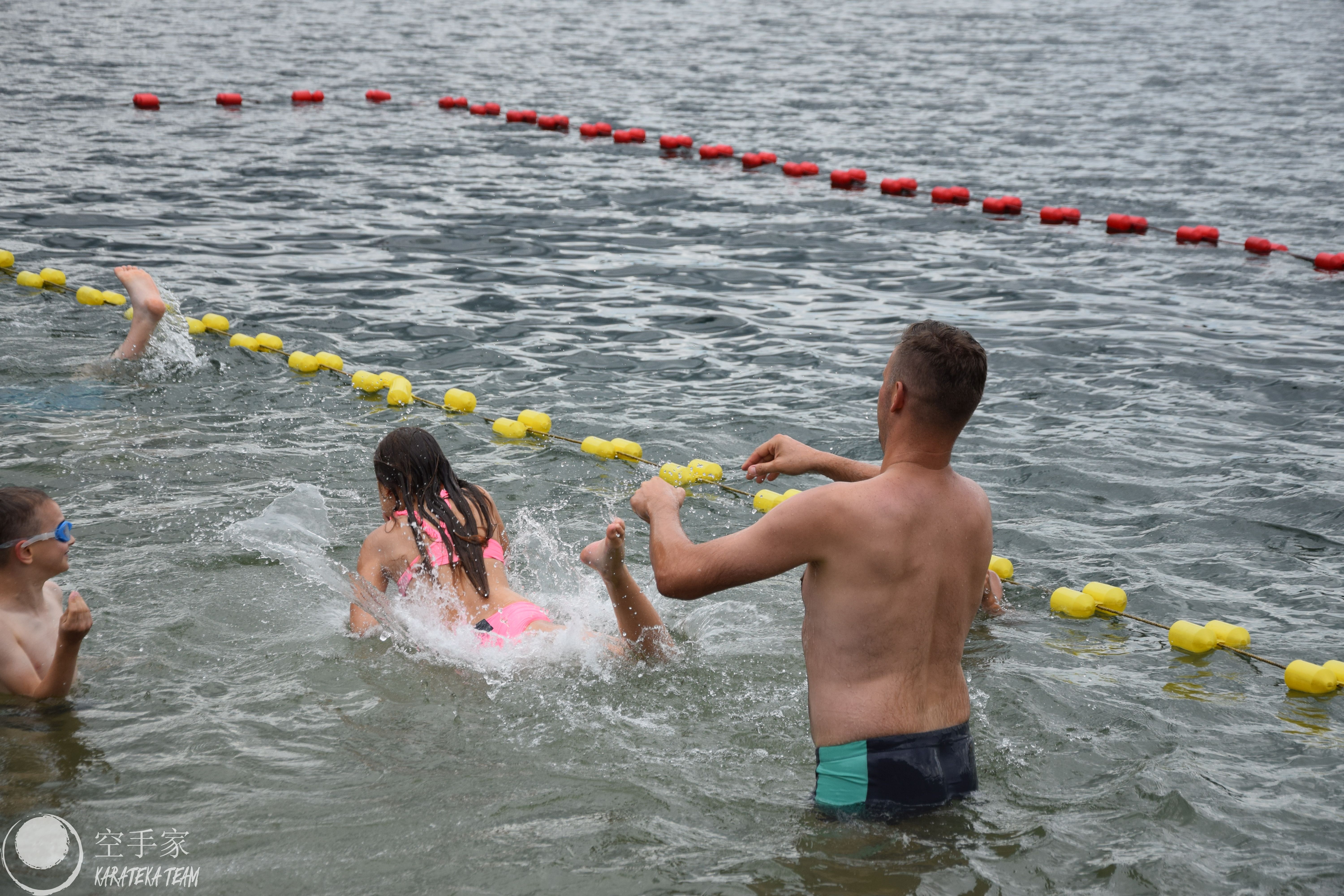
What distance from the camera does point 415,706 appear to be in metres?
5.30

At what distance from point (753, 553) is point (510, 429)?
5.19 metres

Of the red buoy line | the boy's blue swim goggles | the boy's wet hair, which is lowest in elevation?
the boy's blue swim goggles

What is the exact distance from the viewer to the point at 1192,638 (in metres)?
5.91

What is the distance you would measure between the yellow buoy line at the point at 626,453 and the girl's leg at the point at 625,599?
0.78m

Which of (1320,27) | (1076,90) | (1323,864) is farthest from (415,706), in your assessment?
(1320,27)

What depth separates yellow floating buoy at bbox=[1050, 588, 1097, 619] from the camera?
6336 millimetres

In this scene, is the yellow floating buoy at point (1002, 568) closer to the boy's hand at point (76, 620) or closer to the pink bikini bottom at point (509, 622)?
the pink bikini bottom at point (509, 622)

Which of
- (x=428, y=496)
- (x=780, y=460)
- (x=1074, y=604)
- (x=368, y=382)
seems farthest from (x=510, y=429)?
(x=780, y=460)

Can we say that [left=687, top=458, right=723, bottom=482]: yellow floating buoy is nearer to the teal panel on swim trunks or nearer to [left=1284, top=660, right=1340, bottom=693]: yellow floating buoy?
[left=1284, top=660, right=1340, bottom=693]: yellow floating buoy

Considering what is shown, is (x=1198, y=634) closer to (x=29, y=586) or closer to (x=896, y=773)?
(x=896, y=773)

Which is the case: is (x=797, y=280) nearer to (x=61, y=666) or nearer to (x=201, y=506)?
(x=201, y=506)

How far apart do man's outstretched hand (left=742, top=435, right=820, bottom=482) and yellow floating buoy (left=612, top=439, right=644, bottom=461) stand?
3.89 metres

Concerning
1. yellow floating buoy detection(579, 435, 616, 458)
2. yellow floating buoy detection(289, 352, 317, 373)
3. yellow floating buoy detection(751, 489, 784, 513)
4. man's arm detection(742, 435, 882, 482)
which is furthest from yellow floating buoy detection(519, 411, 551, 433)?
man's arm detection(742, 435, 882, 482)

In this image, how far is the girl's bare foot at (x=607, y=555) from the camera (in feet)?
15.8
